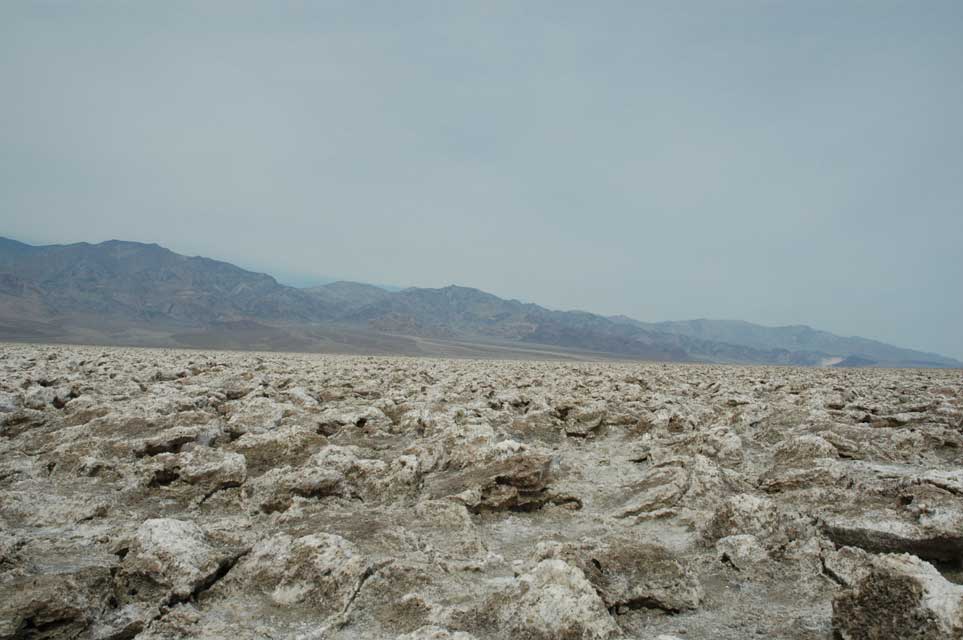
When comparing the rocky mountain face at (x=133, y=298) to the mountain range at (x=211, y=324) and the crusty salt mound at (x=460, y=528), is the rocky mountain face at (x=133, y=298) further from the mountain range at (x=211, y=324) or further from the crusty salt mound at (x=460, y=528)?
the crusty salt mound at (x=460, y=528)

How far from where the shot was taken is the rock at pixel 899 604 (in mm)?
1824

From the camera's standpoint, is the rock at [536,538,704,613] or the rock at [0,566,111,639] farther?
the rock at [536,538,704,613]

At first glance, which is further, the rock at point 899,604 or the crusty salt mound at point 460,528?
the crusty salt mound at point 460,528

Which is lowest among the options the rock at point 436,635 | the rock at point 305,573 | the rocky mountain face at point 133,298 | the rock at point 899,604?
the rock at point 305,573

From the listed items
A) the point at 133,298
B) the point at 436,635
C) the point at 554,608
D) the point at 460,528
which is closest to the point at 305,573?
the point at 436,635

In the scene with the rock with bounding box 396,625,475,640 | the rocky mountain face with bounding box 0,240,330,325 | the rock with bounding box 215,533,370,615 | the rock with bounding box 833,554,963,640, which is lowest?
the rock with bounding box 215,533,370,615

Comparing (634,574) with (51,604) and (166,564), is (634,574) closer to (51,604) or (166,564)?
(166,564)

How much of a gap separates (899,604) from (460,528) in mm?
2167

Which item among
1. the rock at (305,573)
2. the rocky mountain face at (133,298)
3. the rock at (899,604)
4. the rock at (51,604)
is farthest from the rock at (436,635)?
the rocky mountain face at (133,298)

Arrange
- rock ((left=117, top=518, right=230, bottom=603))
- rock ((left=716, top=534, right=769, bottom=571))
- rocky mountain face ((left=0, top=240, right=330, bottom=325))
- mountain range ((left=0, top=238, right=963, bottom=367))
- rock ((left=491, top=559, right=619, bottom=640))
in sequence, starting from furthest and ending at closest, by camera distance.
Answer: rocky mountain face ((left=0, top=240, right=330, bottom=325)), mountain range ((left=0, top=238, right=963, bottom=367)), rock ((left=716, top=534, right=769, bottom=571)), rock ((left=117, top=518, right=230, bottom=603)), rock ((left=491, top=559, right=619, bottom=640))

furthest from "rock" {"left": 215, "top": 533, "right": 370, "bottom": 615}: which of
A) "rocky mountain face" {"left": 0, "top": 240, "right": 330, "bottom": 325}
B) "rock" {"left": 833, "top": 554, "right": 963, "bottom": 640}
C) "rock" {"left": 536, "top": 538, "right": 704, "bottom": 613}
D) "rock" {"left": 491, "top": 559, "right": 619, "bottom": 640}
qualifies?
"rocky mountain face" {"left": 0, "top": 240, "right": 330, "bottom": 325}

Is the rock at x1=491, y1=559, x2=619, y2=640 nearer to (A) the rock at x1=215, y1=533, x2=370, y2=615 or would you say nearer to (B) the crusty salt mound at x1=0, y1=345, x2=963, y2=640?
(B) the crusty salt mound at x1=0, y1=345, x2=963, y2=640

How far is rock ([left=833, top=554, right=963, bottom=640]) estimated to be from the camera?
182 cm

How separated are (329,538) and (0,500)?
2402 millimetres
